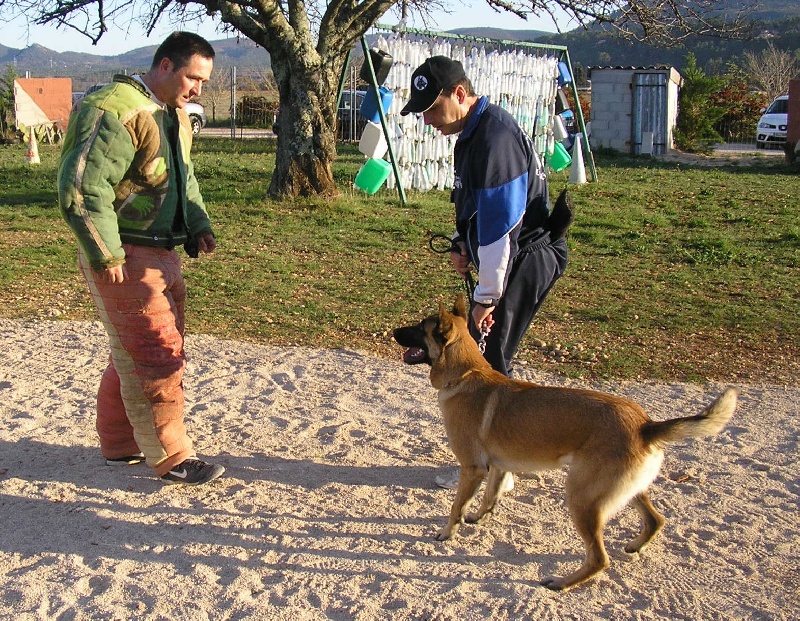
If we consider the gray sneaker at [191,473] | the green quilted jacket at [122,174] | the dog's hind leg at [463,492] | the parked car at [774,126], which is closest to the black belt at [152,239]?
the green quilted jacket at [122,174]

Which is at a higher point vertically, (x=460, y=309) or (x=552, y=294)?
(x=460, y=309)

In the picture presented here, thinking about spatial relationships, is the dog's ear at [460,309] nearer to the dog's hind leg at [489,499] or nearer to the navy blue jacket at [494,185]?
the navy blue jacket at [494,185]

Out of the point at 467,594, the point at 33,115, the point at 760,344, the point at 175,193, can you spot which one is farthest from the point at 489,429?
the point at 33,115

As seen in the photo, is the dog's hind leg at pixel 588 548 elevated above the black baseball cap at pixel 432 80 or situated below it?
below

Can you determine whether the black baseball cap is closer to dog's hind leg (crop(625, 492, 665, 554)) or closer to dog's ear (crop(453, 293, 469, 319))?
dog's ear (crop(453, 293, 469, 319))

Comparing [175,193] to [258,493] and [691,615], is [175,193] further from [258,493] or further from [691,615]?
[691,615]

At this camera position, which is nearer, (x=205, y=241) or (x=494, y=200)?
(x=494, y=200)

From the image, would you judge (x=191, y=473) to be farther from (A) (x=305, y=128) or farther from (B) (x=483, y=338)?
(A) (x=305, y=128)

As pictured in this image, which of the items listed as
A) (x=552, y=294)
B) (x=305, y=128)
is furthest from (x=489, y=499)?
(x=305, y=128)

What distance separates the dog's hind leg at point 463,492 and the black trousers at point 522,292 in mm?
690

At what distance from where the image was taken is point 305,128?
13320 millimetres

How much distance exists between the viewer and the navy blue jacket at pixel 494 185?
160 inches

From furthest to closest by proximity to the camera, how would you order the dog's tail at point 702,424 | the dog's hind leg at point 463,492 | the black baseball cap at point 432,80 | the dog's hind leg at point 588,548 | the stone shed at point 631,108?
the stone shed at point 631,108, the dog's hind leg at point 463,492, the black baseball cap at point 432,80, the dog's hind leg at point 588,548, the dog's tail at point 702,424

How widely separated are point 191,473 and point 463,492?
5.26 ft
